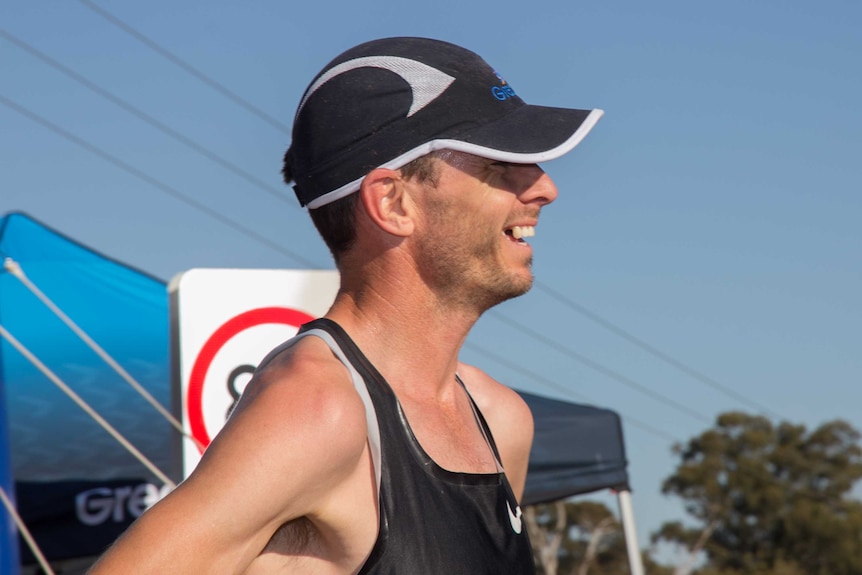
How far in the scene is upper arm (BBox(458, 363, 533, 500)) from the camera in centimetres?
223

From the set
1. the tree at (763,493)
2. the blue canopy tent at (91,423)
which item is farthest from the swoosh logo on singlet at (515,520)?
the tree at (763,493)

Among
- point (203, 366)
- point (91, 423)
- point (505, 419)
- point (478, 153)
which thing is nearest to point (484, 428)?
point (505, 419)

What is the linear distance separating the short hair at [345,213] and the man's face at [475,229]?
17 millimetres

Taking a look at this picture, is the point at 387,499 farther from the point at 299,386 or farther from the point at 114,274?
the point at 114,274

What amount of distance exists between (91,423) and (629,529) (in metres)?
3.06

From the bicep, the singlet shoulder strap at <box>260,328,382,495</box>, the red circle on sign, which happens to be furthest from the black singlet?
the red circle on sign

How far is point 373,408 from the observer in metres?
1.62

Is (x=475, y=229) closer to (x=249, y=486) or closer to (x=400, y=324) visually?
(x=400, y=324)

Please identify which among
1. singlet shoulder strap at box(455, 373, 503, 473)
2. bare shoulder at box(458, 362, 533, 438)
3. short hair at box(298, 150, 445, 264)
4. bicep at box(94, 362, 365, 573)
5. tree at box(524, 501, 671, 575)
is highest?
tree at box(524, 501, 671, 575)

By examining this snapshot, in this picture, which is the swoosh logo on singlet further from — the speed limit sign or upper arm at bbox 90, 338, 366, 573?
the speed limit sign

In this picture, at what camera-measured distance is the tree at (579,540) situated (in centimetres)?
3016

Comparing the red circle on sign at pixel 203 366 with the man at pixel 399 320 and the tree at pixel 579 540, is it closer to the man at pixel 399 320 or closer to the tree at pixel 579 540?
the man at pixel 399 320

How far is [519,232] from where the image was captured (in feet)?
6.13

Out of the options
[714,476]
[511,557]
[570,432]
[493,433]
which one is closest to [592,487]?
[570,432]
